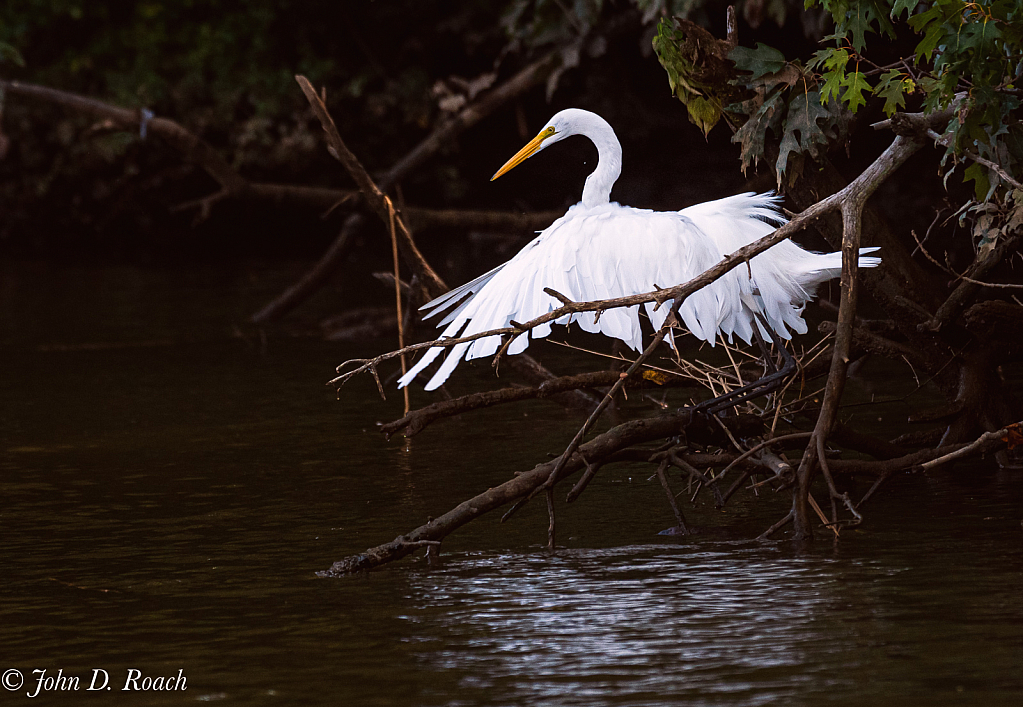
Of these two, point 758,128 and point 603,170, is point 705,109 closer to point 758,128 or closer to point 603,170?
point 758,128

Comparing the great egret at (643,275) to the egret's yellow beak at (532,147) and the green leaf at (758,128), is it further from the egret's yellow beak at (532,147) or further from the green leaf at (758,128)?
the egret's yellow beak at (532,147)

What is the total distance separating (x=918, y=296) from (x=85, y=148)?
1688 cm

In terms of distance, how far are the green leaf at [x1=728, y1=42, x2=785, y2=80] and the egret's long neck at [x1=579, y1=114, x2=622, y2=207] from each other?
108 centimetres

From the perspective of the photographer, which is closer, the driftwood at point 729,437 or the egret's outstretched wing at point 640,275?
the driftwood at point 729,437

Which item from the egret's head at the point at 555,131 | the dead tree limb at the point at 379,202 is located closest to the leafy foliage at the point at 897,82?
the egret's head at the point at 555,131

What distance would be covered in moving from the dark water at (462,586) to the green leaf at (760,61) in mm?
1800

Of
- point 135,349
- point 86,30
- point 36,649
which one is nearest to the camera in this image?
point 36,649

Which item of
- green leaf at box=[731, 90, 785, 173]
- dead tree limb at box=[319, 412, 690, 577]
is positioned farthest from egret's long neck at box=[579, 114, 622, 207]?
dead tree limb at box=[319, 412, 690, 577]

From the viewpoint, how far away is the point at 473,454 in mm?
7684

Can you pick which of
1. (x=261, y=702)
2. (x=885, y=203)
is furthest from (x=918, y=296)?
(x=885, y=203)

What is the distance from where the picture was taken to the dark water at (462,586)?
4105 millimetres

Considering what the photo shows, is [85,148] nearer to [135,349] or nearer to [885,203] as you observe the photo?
[135,349]

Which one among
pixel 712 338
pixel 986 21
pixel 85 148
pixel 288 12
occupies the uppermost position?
pixel 288 12

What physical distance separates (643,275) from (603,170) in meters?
1.24
